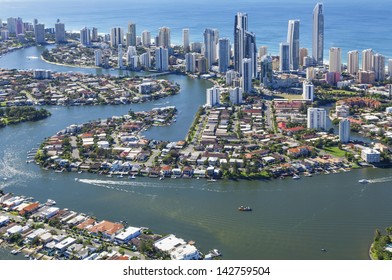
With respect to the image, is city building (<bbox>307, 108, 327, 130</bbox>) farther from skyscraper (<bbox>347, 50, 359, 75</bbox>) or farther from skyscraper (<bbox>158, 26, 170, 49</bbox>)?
skyscraper (<bbox>158, 26, 170, 49</bbox>)

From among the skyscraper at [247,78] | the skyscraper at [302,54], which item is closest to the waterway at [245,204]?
the skyscraper at [247,78]

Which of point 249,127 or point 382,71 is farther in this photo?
point 382,71

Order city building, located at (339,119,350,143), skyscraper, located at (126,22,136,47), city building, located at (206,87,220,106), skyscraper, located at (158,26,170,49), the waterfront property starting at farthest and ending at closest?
skyscraper, located at (126,22,136,47), skyscraper, located at (158,26,170,49), city building, located at (206,87,220,106), city building, located at (339,119,350,143), the waterfront property

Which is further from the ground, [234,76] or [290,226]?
[234,76]

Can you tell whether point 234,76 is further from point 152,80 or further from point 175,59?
point 175,59

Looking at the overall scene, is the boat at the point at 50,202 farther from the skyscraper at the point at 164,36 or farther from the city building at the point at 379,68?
the skyscraper at the point at 164,36

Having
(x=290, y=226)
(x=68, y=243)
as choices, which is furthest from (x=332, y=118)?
(x=68, y=243)

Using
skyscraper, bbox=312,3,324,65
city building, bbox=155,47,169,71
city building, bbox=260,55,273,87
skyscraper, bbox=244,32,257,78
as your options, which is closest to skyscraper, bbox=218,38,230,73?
skyscraper, bbox=244,32,257,78
